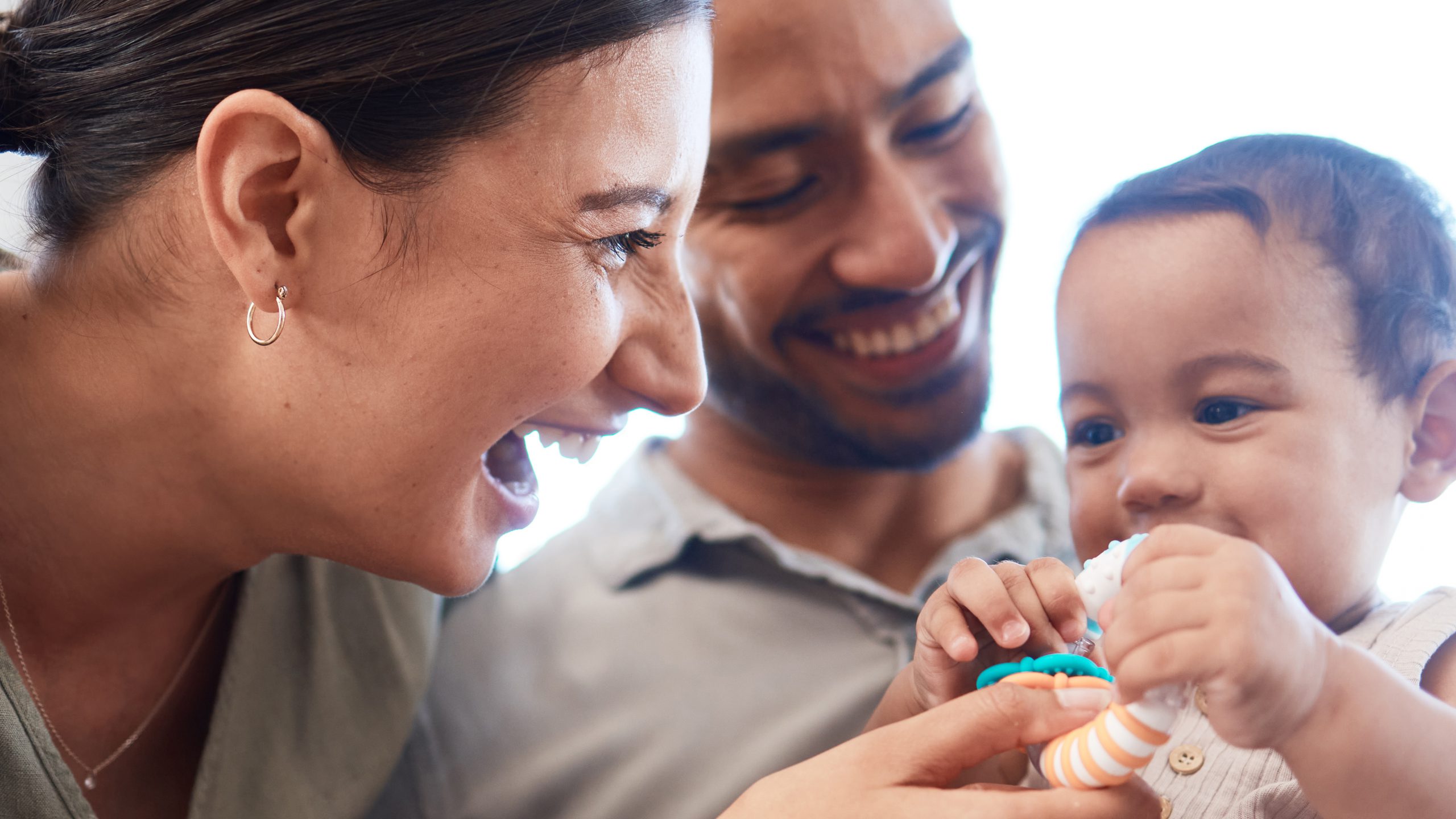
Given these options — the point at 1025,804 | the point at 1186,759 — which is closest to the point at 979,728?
the point at 1025,804

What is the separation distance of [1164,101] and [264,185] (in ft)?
2.59

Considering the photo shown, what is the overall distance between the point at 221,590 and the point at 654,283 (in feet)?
1.82

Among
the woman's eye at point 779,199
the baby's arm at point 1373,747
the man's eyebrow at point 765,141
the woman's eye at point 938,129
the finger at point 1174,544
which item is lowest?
the baby's arm at point 1373,747

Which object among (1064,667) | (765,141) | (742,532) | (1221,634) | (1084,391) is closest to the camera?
(1221,634)

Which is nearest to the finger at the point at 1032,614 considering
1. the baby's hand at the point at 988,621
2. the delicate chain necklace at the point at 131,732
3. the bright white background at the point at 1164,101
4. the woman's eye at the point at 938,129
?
the baby's hand at the point at 988,621

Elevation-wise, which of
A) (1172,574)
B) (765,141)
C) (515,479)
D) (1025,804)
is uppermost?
(765,141)

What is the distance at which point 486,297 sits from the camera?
0.86 m

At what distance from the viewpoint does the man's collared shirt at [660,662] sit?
1.15 m

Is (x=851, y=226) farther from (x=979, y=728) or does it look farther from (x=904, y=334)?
(x=979, y=728)

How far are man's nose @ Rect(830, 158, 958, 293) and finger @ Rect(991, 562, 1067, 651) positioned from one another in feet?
1.24

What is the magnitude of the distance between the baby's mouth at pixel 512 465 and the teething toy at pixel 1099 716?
18.3 inches

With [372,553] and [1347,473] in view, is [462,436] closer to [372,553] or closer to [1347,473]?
[372,553]

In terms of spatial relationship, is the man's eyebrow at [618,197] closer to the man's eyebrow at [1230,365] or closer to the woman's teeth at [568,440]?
the woman's teeth at [568,440]

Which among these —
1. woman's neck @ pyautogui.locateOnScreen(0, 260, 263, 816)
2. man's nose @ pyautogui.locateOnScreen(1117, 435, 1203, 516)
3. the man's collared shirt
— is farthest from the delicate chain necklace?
man's nose @ pyautogui.locateOnScreen(1117, 435, 1203, 516)
